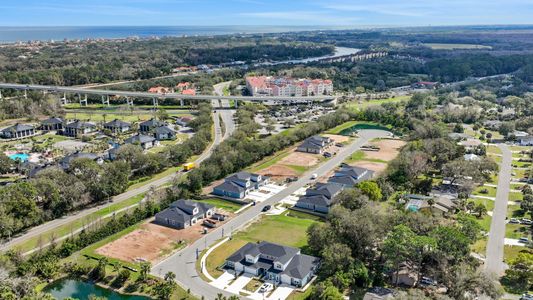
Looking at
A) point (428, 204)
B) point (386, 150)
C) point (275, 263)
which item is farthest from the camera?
point (386, 150)

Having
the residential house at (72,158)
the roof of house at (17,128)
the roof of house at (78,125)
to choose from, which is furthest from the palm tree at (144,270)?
the roof of house at (17,128)

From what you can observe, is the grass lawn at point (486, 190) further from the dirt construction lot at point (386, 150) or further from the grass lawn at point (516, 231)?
the dirt construction lot at point (386, 150)

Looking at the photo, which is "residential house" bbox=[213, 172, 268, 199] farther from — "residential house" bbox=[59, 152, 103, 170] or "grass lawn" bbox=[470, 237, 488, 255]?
"grass lawn" bbox=[470, 237, 488, 255]

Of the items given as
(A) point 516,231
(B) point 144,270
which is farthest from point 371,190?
(B) point 144,270

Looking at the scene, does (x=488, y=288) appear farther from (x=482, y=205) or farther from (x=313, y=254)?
(x=482, y=205)

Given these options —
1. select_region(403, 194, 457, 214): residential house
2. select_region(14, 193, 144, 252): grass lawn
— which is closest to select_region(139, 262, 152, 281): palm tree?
select_region(14, 193, 144, 252): grass lawn

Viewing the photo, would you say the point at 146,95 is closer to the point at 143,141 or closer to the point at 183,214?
the point at 143,141
